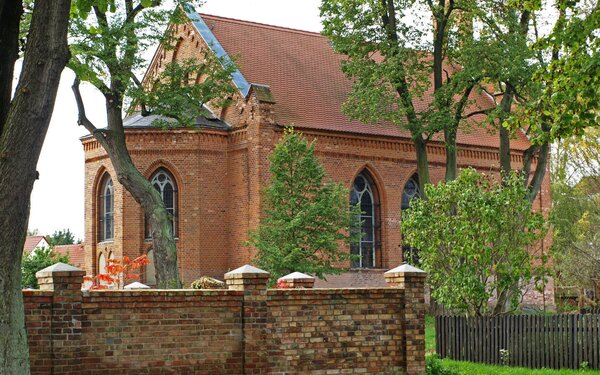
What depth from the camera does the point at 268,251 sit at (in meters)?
27.1

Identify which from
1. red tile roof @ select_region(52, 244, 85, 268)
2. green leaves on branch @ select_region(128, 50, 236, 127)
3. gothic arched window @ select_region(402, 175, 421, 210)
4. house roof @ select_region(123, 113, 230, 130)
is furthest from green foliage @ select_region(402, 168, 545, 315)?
red tile roof @ select_region(52, 244, 85, 268)

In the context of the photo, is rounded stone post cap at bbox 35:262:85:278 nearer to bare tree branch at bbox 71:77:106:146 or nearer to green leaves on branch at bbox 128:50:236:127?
green leaves on branch at bbox 128:50:236:127

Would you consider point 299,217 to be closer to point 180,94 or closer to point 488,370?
point 180,94

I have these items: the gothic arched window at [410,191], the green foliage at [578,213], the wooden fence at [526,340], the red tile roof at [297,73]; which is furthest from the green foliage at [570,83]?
the gothic arched window at [410,191]

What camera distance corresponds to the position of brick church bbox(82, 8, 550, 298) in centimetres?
3108

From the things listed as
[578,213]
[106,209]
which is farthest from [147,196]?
[578,213]

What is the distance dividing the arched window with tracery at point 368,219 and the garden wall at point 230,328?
17.7m

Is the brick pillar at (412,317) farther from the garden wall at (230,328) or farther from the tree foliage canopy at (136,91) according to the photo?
the tree foliage canopy at (136,91)

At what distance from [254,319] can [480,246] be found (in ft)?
23.7

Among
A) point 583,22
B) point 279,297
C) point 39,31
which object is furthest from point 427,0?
point 39,31

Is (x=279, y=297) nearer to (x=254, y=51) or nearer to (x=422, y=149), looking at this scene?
(x=422, y=149)

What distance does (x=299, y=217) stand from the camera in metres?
27.2

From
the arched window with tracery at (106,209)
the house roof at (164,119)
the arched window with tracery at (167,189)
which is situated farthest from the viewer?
the arched window with tracery at (106,209)

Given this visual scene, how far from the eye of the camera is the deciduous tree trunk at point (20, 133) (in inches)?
386
